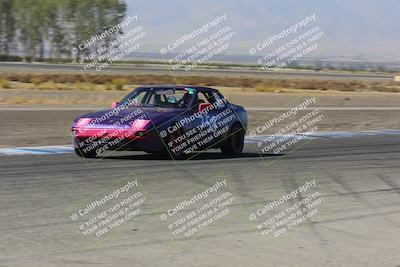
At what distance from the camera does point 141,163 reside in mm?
12094

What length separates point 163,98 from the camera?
12844mm

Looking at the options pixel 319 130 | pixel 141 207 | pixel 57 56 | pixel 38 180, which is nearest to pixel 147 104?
pixel 38 180

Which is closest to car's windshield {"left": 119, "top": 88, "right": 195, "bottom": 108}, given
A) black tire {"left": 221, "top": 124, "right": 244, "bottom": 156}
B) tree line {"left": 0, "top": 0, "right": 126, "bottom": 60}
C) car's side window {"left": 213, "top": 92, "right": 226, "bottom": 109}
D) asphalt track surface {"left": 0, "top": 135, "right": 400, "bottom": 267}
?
car's side window {"left": 213, "top": 92, "right": 226, "bottom": 109}

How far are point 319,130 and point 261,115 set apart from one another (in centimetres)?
516

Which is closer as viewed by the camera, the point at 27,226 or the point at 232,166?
the point at 27,226

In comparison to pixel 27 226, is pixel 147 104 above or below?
below

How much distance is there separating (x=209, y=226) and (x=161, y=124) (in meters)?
4.66

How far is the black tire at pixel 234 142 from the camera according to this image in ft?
45.6

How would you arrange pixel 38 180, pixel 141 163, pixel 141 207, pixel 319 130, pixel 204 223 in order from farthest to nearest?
pixel 319 130 → pixel 141 163 → pixel 38 180 → pixel 141 207 → pixel 204 223

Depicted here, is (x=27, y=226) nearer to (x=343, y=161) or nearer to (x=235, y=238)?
(x=235, y=238)

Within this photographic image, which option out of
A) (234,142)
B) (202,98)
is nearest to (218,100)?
(202,98)

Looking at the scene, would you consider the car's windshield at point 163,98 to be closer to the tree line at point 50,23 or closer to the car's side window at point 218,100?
the car's side window at point 218,100

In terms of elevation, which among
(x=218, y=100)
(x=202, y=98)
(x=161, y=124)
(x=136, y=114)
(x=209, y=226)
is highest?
(x=209, y=226)

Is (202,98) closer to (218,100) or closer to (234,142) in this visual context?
(218,100)
